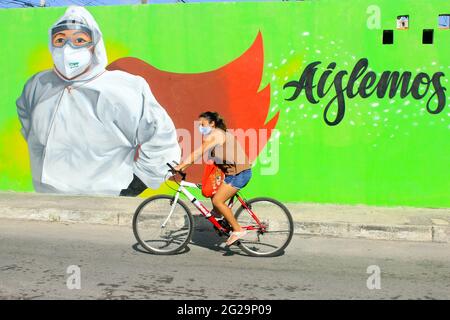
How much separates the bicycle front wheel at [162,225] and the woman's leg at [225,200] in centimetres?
36

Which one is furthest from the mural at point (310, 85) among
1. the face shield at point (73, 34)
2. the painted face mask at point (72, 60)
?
the painted face mask at point (72, 60)

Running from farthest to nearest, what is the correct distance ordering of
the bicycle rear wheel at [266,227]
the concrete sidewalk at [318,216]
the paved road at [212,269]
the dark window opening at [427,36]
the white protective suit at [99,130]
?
the white protective suit at [99,130] → the dark window opening at [427,36] → the concrete sidewalk at [318,216] → the bicycle rear wheel at [266,227] → the paved road at [212,269]

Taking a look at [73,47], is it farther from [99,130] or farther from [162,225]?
[162,225]

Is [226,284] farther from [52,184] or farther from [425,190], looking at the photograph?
[52,184]

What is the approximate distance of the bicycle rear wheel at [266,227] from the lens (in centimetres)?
570

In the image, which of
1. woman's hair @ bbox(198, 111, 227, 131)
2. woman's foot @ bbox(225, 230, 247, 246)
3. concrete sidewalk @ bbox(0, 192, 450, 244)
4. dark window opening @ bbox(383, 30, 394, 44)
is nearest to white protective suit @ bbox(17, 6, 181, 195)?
concrete sidewalk @ bbox(0, 192, 450, 244)

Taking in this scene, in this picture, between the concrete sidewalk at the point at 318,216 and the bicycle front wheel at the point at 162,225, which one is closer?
the bicycle front wheel at the point at 162,225

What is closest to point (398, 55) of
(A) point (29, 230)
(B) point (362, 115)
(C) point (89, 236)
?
(B) point (362, 115)

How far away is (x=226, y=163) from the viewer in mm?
5629

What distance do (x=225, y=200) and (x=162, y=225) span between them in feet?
2.68

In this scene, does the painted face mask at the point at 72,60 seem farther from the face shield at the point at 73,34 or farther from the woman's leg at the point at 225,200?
the woman's leg at the point at 225,200

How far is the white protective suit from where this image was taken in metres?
9.00

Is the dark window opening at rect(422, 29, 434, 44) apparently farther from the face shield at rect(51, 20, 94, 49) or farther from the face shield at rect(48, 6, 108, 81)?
the face shield at rect(51, 20, 94, 49)

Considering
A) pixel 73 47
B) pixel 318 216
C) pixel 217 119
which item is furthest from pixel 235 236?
pixel 73 47
